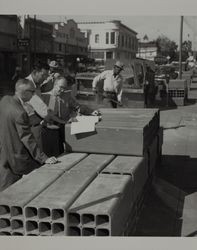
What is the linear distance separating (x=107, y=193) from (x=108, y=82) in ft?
21.6

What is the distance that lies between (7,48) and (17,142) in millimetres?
28449

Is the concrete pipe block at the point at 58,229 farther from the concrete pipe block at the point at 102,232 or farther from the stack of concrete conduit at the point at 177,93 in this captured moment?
the stack of concrete conduit at the point at 177,93

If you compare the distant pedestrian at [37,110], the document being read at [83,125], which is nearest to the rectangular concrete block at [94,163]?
the document being read at [83,125]

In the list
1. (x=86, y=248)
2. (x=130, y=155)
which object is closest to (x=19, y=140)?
(x=130, y=155)

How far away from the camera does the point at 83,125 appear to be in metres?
5.20

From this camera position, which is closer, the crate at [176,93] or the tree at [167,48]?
the crate at [176,93]

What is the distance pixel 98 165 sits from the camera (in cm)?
450

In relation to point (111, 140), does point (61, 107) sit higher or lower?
higher

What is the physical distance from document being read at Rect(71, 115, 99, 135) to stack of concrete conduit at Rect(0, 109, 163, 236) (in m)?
0.06


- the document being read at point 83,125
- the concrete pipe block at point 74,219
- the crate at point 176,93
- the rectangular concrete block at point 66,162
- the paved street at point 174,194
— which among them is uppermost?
the document being read at point 83,125

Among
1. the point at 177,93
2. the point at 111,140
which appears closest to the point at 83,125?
the point at 111,140

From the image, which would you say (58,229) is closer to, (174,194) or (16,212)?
(16,212)

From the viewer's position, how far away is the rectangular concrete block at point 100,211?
3.23 m

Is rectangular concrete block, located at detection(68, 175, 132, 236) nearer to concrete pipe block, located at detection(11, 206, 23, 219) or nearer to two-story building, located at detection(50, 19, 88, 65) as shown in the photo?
concrete pipe block, located at detection(11, 206, 23, 219)
